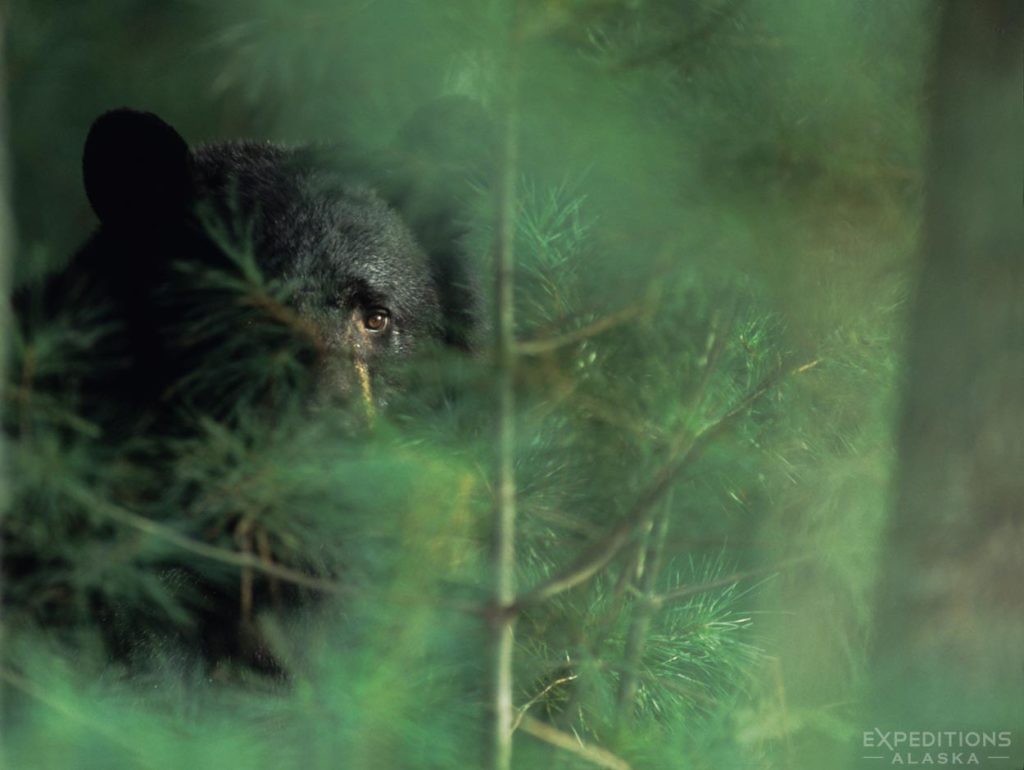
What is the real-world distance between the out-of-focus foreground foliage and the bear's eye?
1343 mm

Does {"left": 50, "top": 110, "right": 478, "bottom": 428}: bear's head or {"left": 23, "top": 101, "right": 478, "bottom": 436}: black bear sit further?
{"left": 50, "top": 110, "right": 478, "bottom": 428}: bear's head

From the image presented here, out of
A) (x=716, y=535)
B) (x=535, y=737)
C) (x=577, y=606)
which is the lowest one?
(x=535, y=737)

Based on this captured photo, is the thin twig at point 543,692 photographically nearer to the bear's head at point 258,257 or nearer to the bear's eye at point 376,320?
the bear's head at point 258,257

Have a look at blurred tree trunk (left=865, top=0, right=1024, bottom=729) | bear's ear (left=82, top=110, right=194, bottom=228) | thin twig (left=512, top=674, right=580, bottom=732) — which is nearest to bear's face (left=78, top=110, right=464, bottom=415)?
bear's ear (left=82, top=110, right=194, bottom=228)

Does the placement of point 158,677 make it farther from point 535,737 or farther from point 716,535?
point 716,535

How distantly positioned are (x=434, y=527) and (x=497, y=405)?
0.69ft

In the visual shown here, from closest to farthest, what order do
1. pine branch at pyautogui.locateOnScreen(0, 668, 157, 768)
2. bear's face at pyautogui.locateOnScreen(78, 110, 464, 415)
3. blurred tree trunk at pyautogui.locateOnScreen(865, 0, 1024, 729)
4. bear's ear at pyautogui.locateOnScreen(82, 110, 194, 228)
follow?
pine branch at pyautogui.locateOnScreen(0, 668, 157, 768) → blurred tree trunk at pyautogui.locateOnScreen(865, 0, 1024, 729) → bear's face at pyautogui.locateOnScreen(78, 110, 464, 415) → bear's ear at pyautogui.locateOnScreen(82, 110, 194, 228)

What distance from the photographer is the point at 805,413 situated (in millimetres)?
2320

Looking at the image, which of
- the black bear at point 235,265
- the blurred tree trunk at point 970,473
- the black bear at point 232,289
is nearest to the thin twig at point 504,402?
the black bear at point 232,289

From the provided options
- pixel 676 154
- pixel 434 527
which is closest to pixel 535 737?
pixel 434 527

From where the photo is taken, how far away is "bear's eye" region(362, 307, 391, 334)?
3.70 m

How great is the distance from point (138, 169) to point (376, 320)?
81 cm

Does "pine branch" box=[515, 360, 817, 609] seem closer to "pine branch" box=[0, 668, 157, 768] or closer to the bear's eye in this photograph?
"pine branch" box=[0, 668, 157, 768]

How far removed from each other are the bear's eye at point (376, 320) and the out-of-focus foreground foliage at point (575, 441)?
1343 millimetres
